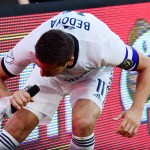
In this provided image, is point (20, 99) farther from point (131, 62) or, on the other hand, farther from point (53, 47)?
point (131, 62)

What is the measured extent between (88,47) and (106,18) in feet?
3.84

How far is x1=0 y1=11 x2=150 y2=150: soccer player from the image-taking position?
258cm

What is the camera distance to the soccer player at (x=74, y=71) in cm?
258

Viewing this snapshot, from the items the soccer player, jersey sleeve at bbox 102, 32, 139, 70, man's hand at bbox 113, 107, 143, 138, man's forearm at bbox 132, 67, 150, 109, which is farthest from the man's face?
man's forearm at bbox 132, 67, 150, 109

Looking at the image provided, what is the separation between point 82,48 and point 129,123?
1.45 ft

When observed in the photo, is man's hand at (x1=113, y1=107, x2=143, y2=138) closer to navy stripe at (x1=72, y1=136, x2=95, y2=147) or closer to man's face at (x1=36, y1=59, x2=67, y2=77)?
navy stripe at (x1=72, y1=136, x2=95, y2=147)

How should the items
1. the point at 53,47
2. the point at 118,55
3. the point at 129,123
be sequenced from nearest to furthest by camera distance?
the point at 53,47 → the point at 129,123 → the point at 118,55

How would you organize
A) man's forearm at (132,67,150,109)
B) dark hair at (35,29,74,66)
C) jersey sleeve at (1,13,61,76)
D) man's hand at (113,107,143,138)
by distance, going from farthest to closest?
man's forearm at (132,67,150,109)
jersey sleeve at (1,13,61,76)
man's hand at (113,107,143,138)
dark hair at (35,29,74,66)

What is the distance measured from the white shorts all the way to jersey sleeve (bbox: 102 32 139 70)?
0.16 metres

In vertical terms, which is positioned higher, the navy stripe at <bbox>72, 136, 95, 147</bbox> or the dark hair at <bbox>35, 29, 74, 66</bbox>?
the dark hair at <bbox>35, 29, 74, 66</bbox>

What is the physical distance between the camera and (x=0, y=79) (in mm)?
2898

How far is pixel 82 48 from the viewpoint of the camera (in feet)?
9.00

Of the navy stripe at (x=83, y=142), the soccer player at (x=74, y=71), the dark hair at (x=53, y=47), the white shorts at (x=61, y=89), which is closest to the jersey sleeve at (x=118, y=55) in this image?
the soccer player at (x=74, y=71)

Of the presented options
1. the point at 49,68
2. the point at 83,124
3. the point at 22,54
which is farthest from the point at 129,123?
the point at 22,54
